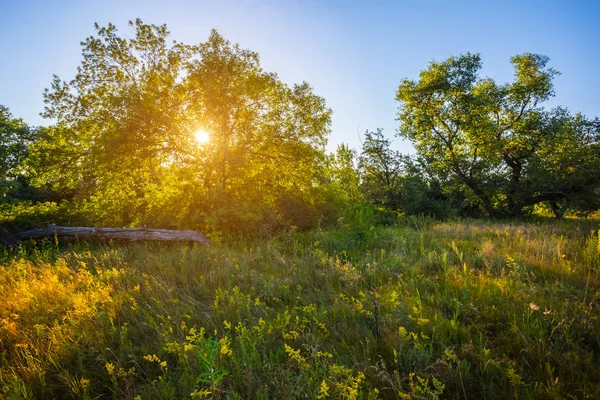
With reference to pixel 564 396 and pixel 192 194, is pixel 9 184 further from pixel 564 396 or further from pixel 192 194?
pixel 564 396

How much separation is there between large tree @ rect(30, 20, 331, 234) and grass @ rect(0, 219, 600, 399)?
5816mm

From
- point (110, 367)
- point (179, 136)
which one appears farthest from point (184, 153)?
point (110, 367)

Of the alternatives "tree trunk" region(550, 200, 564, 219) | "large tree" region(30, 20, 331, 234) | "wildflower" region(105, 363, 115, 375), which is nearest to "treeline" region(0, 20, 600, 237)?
"large tree" region(30, 20, 331, 234)

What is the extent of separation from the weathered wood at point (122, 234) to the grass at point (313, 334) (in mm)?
3556

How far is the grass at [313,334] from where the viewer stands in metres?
2.36

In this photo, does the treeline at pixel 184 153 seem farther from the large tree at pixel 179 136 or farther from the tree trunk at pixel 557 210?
the tree trunk at pixel 557 210

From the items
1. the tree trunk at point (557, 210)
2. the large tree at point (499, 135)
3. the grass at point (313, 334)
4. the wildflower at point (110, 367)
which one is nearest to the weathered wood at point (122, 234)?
the grass at point (313, 334)

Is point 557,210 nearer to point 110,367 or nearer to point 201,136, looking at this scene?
point 201,136

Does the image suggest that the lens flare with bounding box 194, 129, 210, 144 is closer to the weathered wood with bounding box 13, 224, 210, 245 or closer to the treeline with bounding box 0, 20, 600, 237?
the treeline with bounding box 0, 20, 600, 237

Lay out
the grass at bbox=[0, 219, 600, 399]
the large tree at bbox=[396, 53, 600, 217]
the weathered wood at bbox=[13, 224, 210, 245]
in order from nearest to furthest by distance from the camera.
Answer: the grass at bbox=[0, 219, 600, 399] → the weathered wood at bbox=[13, 224, 210, 245] → the large tree at bbox=[396, 53, 600, 217]

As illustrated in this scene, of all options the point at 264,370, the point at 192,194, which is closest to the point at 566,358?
the point at 264,370

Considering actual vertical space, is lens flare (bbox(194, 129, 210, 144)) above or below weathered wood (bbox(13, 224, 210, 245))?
above

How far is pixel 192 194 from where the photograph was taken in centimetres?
1088

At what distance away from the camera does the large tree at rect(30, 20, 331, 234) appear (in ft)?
34.1
